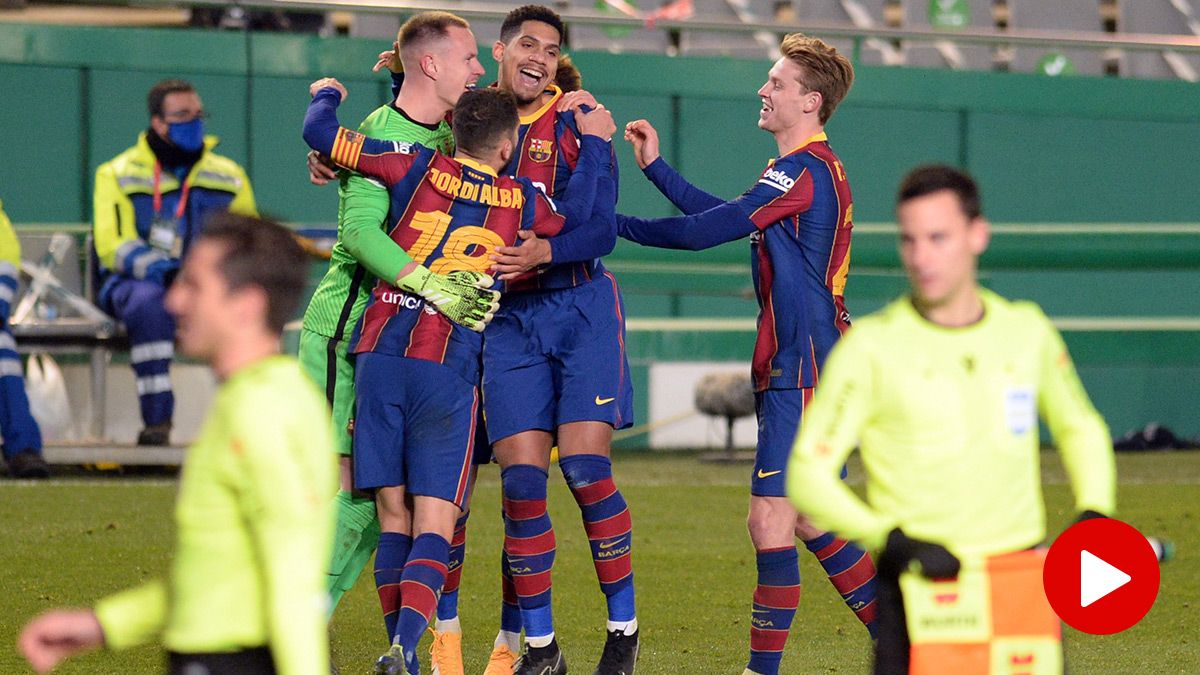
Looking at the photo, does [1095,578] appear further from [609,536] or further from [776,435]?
[609,536]

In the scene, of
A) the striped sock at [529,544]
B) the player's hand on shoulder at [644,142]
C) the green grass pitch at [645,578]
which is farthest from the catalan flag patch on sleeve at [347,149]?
the green grass pitch at [645,578]

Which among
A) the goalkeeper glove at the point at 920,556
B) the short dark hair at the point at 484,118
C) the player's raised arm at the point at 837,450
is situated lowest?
the goalkeeper glove at the point at 920,556

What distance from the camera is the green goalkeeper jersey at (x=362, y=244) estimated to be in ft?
15.7

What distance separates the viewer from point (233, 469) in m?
2.69

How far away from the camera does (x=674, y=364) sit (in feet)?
44.5

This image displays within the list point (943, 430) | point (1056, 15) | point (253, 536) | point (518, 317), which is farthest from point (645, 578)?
point (1056, 15)

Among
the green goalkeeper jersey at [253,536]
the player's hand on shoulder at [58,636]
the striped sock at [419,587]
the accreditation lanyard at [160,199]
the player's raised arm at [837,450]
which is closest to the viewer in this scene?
the green goalkeeper jersey at [253,536]

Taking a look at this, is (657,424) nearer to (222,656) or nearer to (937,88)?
(937,88)

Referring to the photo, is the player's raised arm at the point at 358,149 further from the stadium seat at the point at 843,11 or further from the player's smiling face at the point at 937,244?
the stadium seat at the point at 843,11

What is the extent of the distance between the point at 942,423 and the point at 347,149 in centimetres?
235

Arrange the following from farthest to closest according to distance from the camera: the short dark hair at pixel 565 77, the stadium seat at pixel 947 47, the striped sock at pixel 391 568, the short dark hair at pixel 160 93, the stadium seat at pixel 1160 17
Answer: the stadium seat at pixel 1160 17 < the stadium seat at pixel 947 47 < the short dark hair at pixel 160 93 < the short dark hair at pixel 565 77 < the striped sock at pixel 391 568

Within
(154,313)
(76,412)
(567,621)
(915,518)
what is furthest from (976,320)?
(76,412)

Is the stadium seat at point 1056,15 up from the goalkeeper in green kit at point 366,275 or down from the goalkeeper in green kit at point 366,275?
up

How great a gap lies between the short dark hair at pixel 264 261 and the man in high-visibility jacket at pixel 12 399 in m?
7.46
